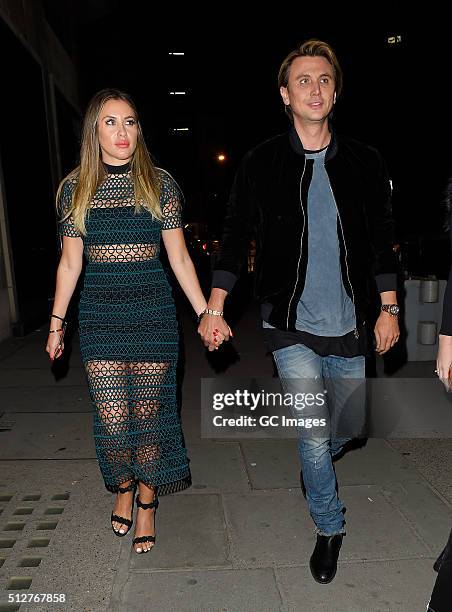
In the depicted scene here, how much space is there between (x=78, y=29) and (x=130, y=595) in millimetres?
19301

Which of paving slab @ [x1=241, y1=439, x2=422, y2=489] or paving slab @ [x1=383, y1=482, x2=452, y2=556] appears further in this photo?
paving slab @ [x1=241, y1=439, x2=422, y2=489]

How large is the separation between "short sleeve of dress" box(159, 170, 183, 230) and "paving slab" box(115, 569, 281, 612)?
5.62ft

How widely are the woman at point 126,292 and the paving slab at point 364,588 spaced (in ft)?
2.60

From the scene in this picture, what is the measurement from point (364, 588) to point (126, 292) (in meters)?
1.79

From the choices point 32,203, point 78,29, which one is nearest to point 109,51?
point 78,29

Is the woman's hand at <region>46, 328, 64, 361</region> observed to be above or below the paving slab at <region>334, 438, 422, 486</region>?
above

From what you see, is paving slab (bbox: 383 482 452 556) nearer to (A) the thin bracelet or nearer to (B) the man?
(B) the man

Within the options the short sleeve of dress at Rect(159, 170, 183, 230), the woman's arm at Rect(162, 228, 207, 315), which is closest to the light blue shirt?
the woman's arm at Rect(162, 228, 207, 315)

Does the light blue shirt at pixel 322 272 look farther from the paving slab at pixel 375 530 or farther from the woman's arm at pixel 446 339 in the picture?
the paving slab at pixel 375 530

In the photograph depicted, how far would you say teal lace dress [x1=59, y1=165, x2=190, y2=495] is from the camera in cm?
290

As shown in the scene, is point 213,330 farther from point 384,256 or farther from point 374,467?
point 374,467

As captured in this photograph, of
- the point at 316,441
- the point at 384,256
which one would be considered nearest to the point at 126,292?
the point at 316,441

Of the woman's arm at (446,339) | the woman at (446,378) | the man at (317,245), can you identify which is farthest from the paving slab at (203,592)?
the woman's arm at (446,339)

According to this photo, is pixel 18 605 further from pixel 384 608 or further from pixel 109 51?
pixel 109 51
